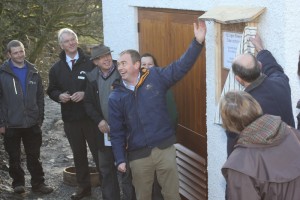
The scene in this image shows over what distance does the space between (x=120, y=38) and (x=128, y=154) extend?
2.61 metres

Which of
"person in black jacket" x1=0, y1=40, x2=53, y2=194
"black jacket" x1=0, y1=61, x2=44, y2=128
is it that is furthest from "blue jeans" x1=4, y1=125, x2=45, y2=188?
"black jacket" x1=0, y1=61, x2=44, y2=128

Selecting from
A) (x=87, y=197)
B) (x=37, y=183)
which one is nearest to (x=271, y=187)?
(x=87, y=197)

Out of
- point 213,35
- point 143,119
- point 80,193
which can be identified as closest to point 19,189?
point 80,193

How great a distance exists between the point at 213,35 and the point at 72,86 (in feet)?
6.76

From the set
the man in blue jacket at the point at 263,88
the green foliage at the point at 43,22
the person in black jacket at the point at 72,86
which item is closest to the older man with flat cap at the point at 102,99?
the person in black jacket at the point at 72,86

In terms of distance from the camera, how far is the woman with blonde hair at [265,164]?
301 cm

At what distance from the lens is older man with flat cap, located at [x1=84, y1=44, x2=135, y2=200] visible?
567 cm

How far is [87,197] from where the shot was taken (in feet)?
22.4

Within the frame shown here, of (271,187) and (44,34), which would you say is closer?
(271,187)

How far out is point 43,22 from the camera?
1195 centimetres

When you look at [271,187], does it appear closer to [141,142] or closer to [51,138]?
[141,142]

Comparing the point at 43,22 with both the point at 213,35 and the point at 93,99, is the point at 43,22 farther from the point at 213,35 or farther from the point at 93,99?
the point at 213,35

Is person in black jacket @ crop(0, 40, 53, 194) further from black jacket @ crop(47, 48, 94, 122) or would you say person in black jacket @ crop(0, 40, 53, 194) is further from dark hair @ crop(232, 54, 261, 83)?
A: dark hair @ crop(232, 54, 261, 83)

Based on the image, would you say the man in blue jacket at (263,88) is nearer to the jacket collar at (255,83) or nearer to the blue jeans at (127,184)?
the jacket collar at (255,83)
